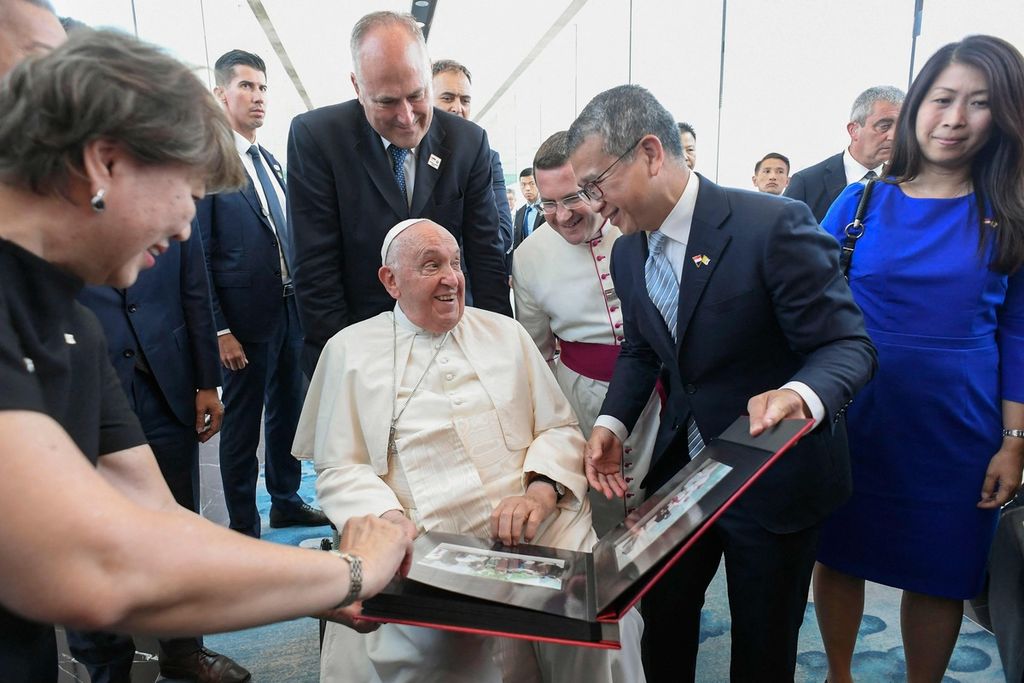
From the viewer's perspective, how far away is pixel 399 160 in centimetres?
238

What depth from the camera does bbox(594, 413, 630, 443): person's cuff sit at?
6.45ft

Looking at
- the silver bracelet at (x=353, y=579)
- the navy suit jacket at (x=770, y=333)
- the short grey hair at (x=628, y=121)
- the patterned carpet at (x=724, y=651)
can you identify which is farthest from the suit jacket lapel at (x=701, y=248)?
the patterned carpet at (x=724, y=651)

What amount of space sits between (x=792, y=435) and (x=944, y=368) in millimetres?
819

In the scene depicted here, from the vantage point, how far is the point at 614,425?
6.46ft

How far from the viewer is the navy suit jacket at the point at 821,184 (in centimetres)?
332

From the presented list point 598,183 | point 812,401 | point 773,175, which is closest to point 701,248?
point 598,183

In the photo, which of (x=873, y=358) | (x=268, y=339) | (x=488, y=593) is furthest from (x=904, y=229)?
(x=268, y=339)

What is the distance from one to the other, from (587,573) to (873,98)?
300 centimetres

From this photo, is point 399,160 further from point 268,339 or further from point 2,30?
point 268,339

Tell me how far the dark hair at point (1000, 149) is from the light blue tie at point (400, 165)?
1.62 m

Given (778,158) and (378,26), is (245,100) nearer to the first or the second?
(378,26)

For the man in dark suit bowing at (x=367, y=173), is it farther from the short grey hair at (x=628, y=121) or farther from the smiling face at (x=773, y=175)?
the smiling face at (x=773, y=175)

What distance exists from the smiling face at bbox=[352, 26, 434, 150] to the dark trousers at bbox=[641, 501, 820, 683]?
1535 mm

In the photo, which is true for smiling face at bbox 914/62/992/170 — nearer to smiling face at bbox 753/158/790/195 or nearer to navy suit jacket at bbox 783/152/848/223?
navy suit jacket at bbox 783/152/848/223
